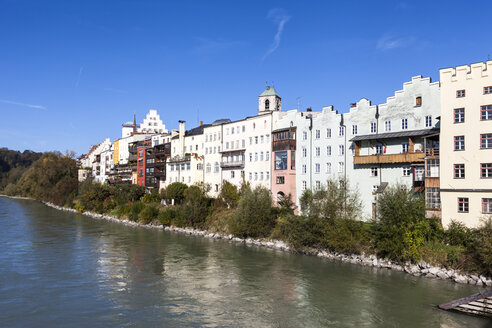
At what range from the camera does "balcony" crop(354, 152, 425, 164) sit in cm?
3884

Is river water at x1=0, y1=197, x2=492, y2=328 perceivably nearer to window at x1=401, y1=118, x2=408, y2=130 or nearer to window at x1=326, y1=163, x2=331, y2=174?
window at x1=326, y1=163, x2=331, y2=174

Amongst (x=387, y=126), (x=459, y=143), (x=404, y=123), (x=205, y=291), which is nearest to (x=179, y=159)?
(x=387, y=126)

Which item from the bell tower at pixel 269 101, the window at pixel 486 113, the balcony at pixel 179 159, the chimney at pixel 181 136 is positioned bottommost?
the balcony at pixel 179 159

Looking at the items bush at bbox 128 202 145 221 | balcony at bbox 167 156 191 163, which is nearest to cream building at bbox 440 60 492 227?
balcony at bbox 167 156 191 163

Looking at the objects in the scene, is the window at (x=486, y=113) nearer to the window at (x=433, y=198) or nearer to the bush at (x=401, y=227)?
the window at (x=433, y=198)

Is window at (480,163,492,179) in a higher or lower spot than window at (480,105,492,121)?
lower

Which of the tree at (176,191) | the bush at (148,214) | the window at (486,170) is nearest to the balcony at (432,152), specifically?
the window at (486,170)

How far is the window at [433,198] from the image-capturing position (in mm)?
35875

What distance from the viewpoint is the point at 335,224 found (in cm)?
3878

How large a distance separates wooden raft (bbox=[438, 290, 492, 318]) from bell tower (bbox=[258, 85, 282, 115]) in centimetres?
4853

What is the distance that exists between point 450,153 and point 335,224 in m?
12.1

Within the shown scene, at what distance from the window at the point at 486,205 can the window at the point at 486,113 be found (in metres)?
6.63

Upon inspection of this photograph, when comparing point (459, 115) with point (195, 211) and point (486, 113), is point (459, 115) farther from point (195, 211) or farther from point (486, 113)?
point (195, 211)

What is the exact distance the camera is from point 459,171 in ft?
112
